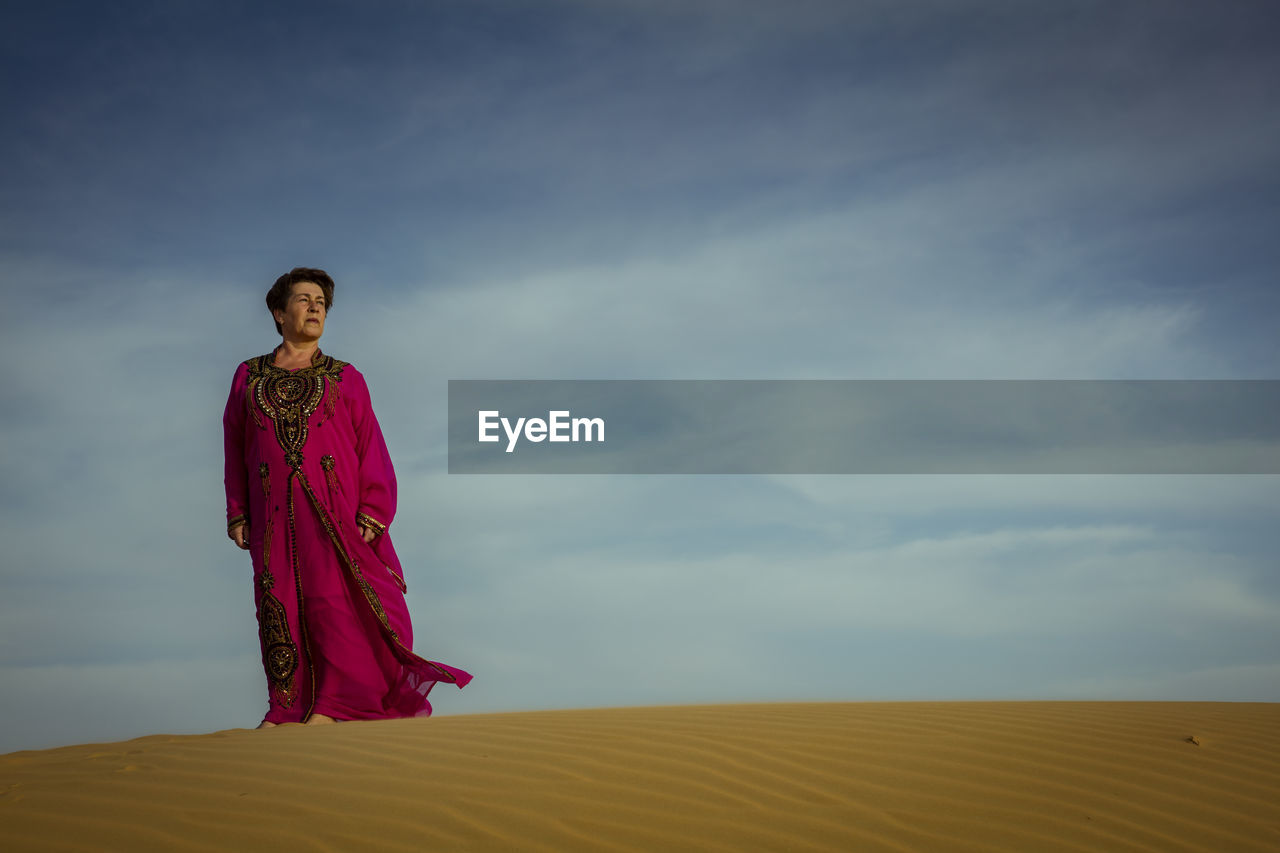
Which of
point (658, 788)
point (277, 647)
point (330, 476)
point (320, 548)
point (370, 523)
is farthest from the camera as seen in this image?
point (370, 523)

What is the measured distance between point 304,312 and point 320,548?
1.64 meters

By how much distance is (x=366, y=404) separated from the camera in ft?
24.3

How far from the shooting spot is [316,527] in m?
6.86

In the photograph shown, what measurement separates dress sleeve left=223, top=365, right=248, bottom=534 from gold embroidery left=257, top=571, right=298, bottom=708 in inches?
23.8

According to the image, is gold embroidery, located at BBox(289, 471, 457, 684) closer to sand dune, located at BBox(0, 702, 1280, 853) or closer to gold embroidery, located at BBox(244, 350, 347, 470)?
gold embroidery, located at BBox(244, 350, 347, 470)

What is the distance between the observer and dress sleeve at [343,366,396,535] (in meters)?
7.17

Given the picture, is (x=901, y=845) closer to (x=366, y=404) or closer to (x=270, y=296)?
(x=366, y=404)

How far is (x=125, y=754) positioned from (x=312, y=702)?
1984 millimetres

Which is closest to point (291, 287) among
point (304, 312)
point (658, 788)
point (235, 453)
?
point (304, 312)

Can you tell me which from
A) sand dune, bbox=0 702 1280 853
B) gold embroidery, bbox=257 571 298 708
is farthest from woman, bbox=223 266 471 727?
sand dune, bbox=0 702 1280 853

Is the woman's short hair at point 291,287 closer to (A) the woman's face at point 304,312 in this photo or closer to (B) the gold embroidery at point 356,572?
(A) the woman's face at point 304,312

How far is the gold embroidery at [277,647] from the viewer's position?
263 inches

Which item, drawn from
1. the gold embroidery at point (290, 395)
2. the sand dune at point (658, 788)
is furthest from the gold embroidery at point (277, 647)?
the sand dune at point (658, 788)

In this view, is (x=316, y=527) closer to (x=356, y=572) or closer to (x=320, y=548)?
(x=320, y=548)
